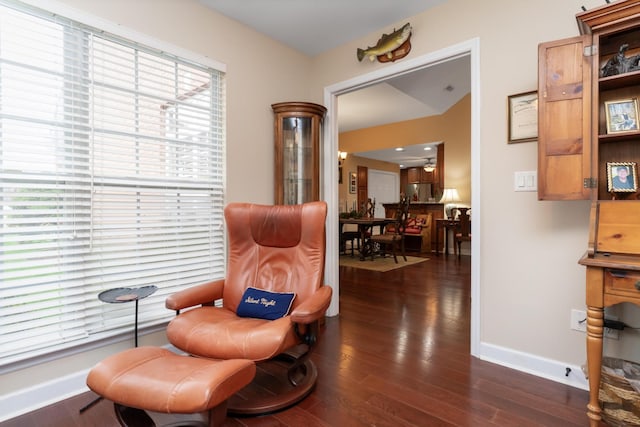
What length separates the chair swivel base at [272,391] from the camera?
161 cm

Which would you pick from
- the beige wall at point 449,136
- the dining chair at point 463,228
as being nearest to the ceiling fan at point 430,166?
the beige wall at point 449,136

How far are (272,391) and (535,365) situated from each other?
5.39 feet

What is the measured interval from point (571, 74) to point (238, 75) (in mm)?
2256

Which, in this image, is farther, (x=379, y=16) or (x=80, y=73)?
(x=379, y=16)

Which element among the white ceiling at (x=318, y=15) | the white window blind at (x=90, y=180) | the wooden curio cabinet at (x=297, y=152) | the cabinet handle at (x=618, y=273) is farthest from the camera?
the wooden curio cabinet at (x=297, y=152)

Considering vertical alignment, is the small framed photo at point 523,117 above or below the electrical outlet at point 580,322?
above

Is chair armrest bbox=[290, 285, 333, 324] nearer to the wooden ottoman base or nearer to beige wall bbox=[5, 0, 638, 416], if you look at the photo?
the wooden ottoman base

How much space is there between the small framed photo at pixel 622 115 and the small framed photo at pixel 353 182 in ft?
22.3

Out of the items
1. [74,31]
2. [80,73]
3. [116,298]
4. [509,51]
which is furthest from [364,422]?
[74,31]

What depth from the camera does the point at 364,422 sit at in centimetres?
154

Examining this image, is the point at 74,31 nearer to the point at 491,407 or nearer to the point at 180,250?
the point at 180,250

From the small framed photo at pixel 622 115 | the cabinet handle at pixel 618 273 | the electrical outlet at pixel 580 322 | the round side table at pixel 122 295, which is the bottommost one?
the electrical outlet at pixel 580 322

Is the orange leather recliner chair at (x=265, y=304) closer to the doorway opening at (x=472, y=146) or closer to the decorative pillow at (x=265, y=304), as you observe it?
the decorative pillow at (x=265, y=304)

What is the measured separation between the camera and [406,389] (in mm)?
1826
